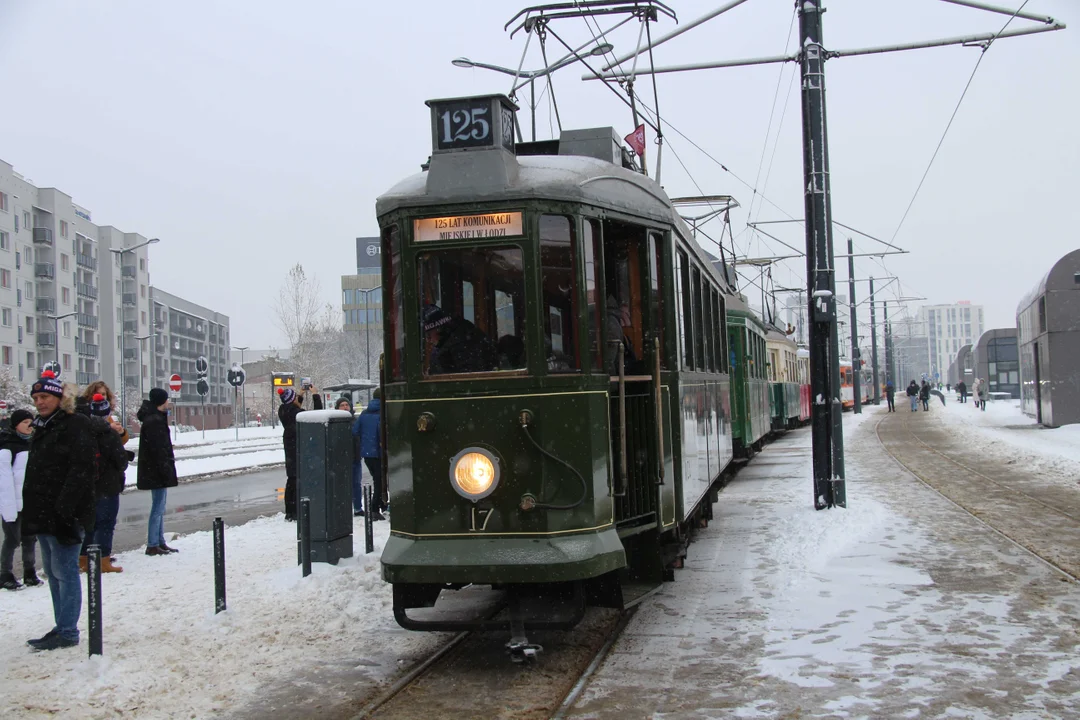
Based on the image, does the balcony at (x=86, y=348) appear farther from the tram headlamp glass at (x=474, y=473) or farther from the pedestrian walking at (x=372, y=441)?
the tram headlamp glass at (x=474, y=473)

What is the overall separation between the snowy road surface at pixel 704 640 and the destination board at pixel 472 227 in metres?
2.60

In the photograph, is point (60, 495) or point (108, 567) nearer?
point (60, 495)

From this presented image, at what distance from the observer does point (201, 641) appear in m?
7.00

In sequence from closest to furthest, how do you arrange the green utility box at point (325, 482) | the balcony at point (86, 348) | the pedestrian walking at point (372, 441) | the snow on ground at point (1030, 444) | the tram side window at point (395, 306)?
the tram side window at point (395, 306) → the green utility box at point (325, 482) → the pedestrian walking at point (372, 441) → the snow on ground at point (1030, 444) → the balcony at point (86, 348)

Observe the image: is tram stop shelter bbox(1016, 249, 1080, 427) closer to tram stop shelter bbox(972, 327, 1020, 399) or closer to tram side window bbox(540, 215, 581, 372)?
tram side window bbox(540, 215, 581, 372)

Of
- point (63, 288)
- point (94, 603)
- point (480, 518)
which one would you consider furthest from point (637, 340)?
point (63, 288)

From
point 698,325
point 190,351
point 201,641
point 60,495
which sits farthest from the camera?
point 190,351

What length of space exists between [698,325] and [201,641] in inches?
190

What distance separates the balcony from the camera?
78100 mm

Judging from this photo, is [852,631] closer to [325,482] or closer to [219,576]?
[219,576]

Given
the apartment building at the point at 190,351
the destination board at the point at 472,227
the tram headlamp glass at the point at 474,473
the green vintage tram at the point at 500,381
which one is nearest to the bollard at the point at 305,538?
the green vintage tram at the point at 500,381

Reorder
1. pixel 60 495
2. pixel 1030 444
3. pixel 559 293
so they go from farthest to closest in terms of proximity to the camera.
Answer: pixel 1030 444, pixel 60 495, pixel 559 293

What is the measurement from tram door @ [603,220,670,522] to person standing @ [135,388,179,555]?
5.63 m

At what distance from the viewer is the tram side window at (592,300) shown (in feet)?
20.8
